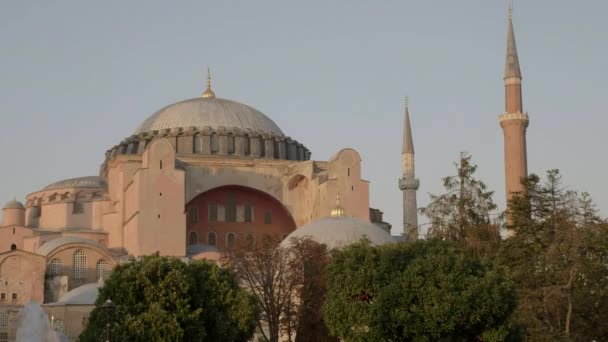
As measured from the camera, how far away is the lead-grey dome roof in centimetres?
4553

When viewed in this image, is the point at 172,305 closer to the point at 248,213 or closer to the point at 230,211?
the point at 230,211

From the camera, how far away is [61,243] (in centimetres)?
3856

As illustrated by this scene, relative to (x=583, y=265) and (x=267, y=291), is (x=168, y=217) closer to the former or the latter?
A: (x=267, y=291)

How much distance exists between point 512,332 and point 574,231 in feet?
16.4

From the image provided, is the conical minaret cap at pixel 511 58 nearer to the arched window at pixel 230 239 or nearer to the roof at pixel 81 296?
the arched window at pixel 230 239

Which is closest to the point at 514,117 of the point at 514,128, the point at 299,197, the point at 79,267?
the point at 514,128

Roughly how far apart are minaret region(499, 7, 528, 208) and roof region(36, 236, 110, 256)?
15.9m

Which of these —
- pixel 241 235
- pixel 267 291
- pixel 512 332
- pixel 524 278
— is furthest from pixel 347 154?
Answer: pixel 512 332

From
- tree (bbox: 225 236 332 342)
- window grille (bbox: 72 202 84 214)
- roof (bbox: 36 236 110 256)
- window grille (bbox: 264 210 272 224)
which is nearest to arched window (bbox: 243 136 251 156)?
window grille (bbox: 264 210 272 224)

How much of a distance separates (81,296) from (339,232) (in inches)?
352

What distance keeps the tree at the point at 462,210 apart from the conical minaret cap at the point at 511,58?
432 inches

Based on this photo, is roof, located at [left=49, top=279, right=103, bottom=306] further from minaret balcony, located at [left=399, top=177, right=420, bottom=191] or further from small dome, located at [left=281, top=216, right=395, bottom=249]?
minaret balcony, located at [left=399, top=177, right=420, bottom=191]

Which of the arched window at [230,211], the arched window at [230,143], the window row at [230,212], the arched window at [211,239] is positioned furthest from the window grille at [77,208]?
the arched window at [230,143]

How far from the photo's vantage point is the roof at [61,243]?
38.4 meters
